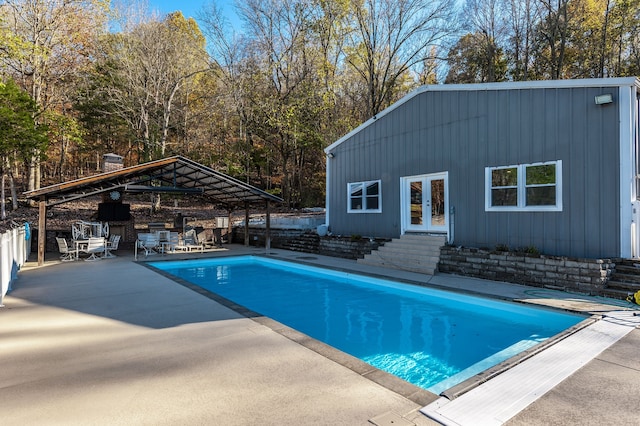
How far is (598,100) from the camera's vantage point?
641 centimetres

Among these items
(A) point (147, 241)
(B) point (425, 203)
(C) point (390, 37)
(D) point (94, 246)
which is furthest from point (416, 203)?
(C) point (390, 37)

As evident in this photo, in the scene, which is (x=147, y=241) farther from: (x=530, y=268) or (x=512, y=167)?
(x=530, y=268)

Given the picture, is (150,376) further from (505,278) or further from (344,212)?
(344,212)

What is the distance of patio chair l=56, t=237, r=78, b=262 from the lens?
432 inches

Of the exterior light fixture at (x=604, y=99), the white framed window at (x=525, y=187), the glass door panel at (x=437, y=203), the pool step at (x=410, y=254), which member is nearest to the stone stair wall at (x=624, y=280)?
the white framed window at (x=525, y=187)

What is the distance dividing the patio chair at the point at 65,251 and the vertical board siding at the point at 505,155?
359 inches

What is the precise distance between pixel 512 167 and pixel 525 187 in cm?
52

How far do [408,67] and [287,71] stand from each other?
22.9 ft

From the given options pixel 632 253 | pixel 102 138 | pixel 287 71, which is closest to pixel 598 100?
pixel 632 253

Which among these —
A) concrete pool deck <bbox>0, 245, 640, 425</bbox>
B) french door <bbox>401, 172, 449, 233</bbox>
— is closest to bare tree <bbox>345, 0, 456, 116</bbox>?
french door <bbox>401, 172, 449, 233</bbox>

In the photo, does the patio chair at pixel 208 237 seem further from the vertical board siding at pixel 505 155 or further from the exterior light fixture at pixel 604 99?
the exterior light fixture at pixel 604 99

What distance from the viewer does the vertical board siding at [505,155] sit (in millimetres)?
6523

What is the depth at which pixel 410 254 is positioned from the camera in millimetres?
9242

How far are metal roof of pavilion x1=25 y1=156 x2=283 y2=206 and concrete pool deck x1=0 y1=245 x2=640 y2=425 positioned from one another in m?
6.20
